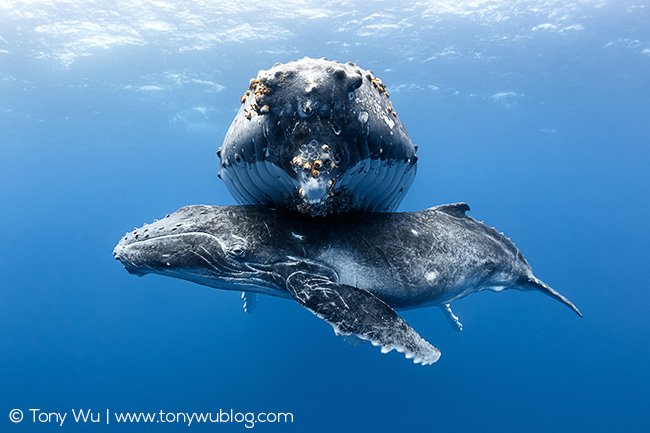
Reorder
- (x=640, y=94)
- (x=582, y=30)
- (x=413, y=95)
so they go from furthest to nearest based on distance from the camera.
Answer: (x=413, y=95)
(x=640, y=94)
(x=582, y=30)

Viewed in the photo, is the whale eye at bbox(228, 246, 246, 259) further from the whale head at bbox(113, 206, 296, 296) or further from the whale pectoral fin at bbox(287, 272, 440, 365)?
the whale pectoral fin at bbox(287, 272, 440, 365)

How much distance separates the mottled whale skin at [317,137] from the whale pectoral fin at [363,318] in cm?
113

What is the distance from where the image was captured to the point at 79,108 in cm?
3572

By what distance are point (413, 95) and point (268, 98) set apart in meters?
33.6

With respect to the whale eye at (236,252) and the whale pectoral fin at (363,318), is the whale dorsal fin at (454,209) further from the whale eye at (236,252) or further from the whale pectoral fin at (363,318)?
the whale eye at (236,252)

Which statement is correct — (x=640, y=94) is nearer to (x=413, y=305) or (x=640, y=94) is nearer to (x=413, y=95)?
(x=413, y=95)

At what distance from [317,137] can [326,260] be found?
1863mm

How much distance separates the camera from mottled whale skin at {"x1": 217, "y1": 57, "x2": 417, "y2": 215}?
3.93 m

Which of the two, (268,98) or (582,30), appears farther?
(582,30)

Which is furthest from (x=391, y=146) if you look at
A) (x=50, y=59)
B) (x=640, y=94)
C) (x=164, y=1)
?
(x=640, y=94)

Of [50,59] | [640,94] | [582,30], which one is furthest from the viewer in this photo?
[640,94]

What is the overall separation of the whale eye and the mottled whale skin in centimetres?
100

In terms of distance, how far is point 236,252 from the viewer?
478 cm

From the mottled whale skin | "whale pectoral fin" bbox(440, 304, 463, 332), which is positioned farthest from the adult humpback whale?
"whale pectoral fin" bbox(440, 304, 463, 332)
